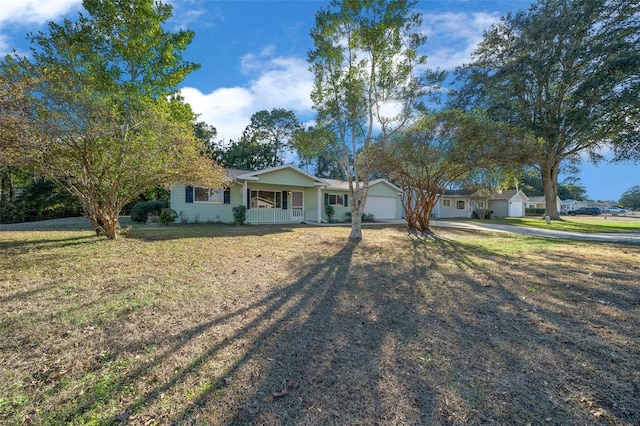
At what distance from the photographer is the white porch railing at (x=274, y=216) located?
17469 mm

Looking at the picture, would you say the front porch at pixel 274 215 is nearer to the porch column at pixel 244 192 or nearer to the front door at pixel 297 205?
the front door at pixel 297 205

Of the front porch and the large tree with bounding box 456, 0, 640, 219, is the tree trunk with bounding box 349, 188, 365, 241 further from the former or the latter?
the front porch

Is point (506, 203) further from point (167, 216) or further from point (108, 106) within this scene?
point (108, 106)

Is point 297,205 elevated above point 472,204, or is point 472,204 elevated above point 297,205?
point 472,204

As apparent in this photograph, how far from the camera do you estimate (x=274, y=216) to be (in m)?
18.4

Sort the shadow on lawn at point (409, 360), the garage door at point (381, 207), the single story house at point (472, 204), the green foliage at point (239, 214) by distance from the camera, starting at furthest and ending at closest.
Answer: the single story house at point (472, 204) < the garage door at point (381, 207) < the green foliage at point (239, 214) < the shadow on lawn at point (409, 360)

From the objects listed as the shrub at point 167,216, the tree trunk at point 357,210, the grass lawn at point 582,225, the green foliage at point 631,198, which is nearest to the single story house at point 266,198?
the shrub at point 167,216

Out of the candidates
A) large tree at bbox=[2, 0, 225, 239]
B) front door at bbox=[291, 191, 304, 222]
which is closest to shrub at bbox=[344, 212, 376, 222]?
front door at bbox=[291, 191, 304, 222]

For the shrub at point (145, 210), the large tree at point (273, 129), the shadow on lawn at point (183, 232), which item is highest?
the large tree at point (273, 129)

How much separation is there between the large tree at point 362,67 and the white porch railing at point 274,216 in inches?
331

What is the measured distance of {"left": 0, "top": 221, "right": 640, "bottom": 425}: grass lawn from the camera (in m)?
2.15

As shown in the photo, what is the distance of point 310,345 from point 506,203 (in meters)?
41.2

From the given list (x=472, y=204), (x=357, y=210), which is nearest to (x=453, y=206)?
(x=472, y=204)

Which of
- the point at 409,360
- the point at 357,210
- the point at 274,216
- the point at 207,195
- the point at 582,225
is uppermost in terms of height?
the point at 207,195
